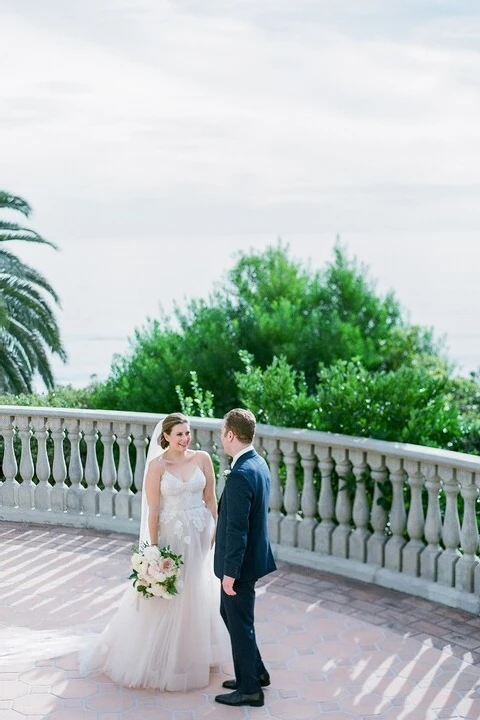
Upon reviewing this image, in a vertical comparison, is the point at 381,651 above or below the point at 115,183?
below

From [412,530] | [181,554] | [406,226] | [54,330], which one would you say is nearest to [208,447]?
[412,530]

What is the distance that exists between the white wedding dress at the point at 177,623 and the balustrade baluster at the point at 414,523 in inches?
70.0

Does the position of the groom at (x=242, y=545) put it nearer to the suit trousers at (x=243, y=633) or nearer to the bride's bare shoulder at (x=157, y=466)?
the suit trousers at (x=243, y=633)

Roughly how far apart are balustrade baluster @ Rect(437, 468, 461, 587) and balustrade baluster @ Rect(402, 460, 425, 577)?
0.19 m

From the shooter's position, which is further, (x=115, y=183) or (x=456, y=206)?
(x=456, y=206)

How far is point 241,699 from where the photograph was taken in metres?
5.54

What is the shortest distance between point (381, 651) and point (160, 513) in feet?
5.47

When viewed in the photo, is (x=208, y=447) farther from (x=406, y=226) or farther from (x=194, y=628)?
(x=406, y=226)

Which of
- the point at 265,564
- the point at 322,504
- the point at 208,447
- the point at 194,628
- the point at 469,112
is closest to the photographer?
the point at 265,564

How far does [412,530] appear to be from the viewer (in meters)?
7.26

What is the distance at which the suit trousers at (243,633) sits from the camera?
5461mm

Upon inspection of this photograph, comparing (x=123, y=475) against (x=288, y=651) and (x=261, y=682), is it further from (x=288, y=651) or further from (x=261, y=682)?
(x=261, y=682)

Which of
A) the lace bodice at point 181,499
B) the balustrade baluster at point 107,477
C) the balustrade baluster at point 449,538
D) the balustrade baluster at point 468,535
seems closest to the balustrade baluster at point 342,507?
the balustrade baluster at point 449,538

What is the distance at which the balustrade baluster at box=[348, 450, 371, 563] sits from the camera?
7.46 meters
